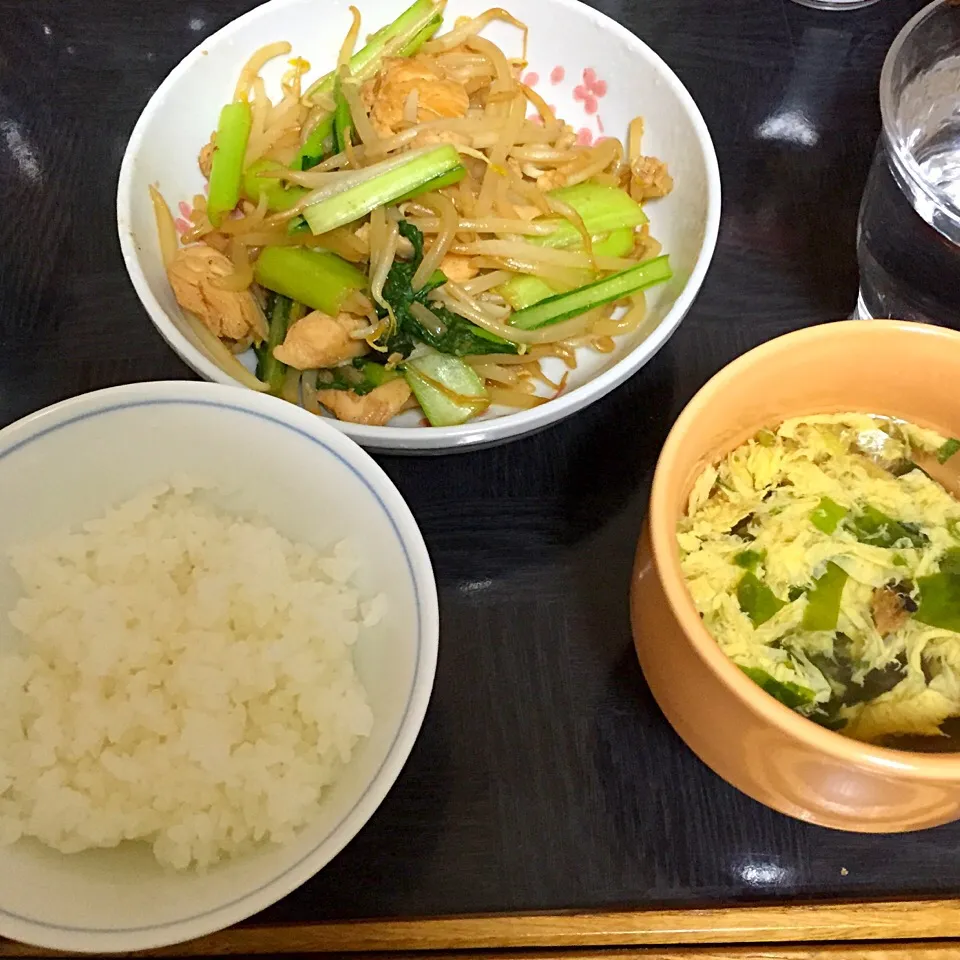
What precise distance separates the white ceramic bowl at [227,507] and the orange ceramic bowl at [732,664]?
238mm

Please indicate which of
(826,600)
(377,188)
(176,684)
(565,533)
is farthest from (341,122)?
(826,600)

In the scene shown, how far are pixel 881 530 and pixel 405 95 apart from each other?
87cm

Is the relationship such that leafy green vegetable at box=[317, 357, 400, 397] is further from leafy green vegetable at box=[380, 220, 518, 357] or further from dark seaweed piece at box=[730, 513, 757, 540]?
dark seaweed piece at box=[730, 513, 757, 540]

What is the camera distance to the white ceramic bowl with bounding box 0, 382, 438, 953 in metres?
0.78

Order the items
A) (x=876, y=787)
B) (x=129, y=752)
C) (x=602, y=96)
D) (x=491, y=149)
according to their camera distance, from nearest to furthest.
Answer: (x=876, y=787) < (x=129, y=752) < (x=491, y=149) < (x=602, y=96)

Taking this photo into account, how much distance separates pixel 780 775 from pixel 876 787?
0.08 meters

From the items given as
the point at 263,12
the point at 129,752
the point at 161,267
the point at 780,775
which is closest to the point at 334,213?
the point at 161,267

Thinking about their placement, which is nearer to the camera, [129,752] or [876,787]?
[876,787]

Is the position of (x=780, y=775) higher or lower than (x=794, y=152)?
lower

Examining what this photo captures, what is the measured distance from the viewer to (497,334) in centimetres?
126

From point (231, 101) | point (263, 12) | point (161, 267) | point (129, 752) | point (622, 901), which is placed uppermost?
point (263, 12)

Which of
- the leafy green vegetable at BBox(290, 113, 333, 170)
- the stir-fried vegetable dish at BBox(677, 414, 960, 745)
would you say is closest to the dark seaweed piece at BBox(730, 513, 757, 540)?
the stir-fried vegetable dish at BBox(677, 414, 960, 745)

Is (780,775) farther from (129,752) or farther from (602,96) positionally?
(602,96)

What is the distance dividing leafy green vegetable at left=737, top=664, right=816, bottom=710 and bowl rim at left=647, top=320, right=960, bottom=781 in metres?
0.10
